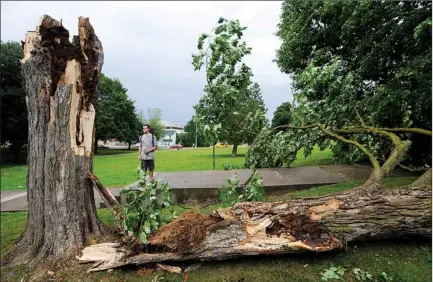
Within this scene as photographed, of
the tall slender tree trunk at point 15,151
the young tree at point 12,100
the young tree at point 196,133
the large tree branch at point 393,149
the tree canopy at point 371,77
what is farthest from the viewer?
the tall slender tree trunk at point 15,151

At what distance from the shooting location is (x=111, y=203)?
377cm

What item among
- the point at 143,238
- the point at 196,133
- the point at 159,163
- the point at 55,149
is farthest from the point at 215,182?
the point at 55,149

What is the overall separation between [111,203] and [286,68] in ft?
39.2

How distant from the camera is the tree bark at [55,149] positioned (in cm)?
338

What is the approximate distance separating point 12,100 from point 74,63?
59.2 ft

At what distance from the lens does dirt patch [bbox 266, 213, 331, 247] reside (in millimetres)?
3096

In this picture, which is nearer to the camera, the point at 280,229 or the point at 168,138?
the point at 280,229

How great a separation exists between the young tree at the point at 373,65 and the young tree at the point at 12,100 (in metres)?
16.7

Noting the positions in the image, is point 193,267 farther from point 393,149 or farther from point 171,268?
point 393,149

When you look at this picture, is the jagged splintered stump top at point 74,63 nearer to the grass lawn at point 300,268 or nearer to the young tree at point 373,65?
the grass lawn at point 300,268

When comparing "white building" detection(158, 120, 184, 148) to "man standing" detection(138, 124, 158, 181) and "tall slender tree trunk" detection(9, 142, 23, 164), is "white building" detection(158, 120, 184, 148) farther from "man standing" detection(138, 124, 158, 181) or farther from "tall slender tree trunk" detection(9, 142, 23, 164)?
"tall slender tree trunk" detection(9, 142, 23, 164)

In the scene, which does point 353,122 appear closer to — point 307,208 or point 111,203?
point 307,208

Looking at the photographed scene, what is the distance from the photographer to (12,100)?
59.2ft

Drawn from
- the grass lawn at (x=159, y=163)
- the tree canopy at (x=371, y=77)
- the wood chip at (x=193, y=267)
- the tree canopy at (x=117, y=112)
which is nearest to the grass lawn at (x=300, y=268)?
the wood chip at (x=193, y=267)
